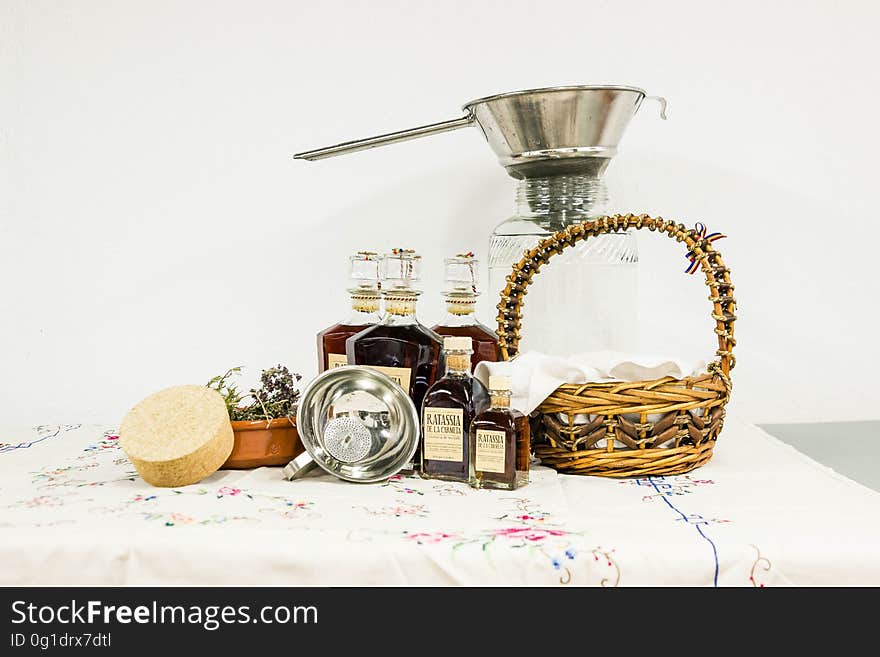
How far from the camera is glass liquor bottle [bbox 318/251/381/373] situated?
102 cm

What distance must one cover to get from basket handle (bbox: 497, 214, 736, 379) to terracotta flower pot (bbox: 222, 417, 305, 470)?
0.26m

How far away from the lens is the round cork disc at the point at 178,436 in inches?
35.3

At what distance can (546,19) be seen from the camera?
4.78 ft

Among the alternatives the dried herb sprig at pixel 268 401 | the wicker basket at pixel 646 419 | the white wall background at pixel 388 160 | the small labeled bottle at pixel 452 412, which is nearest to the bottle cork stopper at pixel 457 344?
the small labeled bottle at pixel 452 412

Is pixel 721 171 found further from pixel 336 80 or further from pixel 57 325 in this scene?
pixel 57 325

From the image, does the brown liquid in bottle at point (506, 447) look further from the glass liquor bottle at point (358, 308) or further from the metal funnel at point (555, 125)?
the metal funnel at point (555, 125)

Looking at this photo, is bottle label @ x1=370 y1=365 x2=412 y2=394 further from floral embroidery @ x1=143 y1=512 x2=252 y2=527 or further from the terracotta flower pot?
floral embroidery @ x1=143 y1=512 x2=252 y2=527

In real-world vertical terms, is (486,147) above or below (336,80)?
below

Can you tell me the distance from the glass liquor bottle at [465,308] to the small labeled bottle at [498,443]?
5.5 inches
